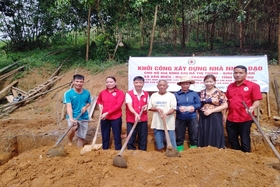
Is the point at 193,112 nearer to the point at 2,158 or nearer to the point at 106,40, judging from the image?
the point at 2,158

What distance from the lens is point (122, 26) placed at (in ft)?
26.7

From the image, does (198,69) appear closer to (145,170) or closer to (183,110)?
(183,110)

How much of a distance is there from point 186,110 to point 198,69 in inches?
93.2

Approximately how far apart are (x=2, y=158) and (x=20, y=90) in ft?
11.3

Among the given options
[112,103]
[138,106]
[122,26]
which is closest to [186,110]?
[138,106]

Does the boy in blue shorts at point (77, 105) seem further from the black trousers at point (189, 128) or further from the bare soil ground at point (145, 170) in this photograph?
the black trousers at point (189, 128)

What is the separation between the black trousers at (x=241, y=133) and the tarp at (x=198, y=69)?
7.15 ft

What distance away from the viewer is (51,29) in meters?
11.5

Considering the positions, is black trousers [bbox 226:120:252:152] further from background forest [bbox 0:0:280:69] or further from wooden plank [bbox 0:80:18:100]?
wooden plank [bbox 0:80:18:100]

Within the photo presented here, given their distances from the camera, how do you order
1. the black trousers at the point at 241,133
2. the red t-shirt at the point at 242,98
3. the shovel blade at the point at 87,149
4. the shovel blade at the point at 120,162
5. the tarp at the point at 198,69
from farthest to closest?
the tarp at the point at 198,69, the black trousers at the point at 241,133, the red t-shirt at the point at 242,98, the shovel blade at the point at 87,149, the shovel blade at the point at 120,162

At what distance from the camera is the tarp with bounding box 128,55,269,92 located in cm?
545

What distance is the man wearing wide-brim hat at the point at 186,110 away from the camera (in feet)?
11.8

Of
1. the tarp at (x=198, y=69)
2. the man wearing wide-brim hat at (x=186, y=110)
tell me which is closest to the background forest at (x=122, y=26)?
the tarp at (x=198, y=69)

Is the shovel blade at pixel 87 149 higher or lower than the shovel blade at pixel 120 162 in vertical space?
higher
